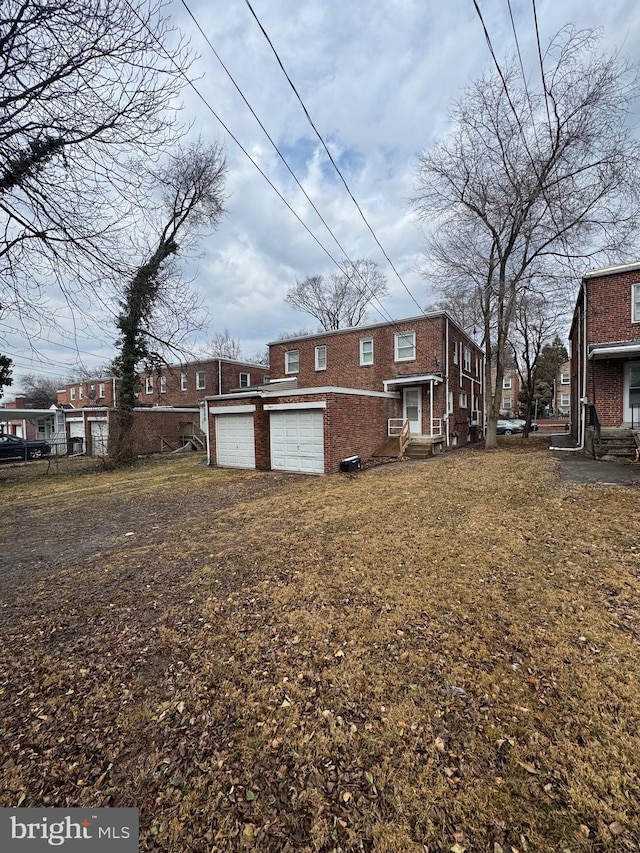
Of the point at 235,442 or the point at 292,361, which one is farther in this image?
the point at 292,361

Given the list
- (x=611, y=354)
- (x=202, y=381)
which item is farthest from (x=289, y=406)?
(x=202, y=381)

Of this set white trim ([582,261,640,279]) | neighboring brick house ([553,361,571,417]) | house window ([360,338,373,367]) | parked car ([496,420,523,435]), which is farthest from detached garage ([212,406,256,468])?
neighboring brick house ([553,361,571,417])

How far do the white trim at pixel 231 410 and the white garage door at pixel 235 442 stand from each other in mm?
164

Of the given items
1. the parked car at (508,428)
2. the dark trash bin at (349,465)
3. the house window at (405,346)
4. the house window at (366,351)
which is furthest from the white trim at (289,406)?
the parked car at (508,428)

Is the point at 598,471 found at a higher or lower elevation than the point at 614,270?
lower

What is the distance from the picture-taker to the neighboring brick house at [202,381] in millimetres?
26484

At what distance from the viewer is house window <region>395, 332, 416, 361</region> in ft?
56.2

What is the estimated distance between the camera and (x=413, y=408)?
56.3 feet

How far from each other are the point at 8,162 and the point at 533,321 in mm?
28370

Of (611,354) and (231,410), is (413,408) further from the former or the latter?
(231,410)

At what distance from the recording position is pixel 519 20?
4891 mm

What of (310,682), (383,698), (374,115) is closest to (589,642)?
(383,698)

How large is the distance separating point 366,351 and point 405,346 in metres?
1.98

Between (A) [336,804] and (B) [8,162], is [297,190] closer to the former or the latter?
(B) [8,162]
